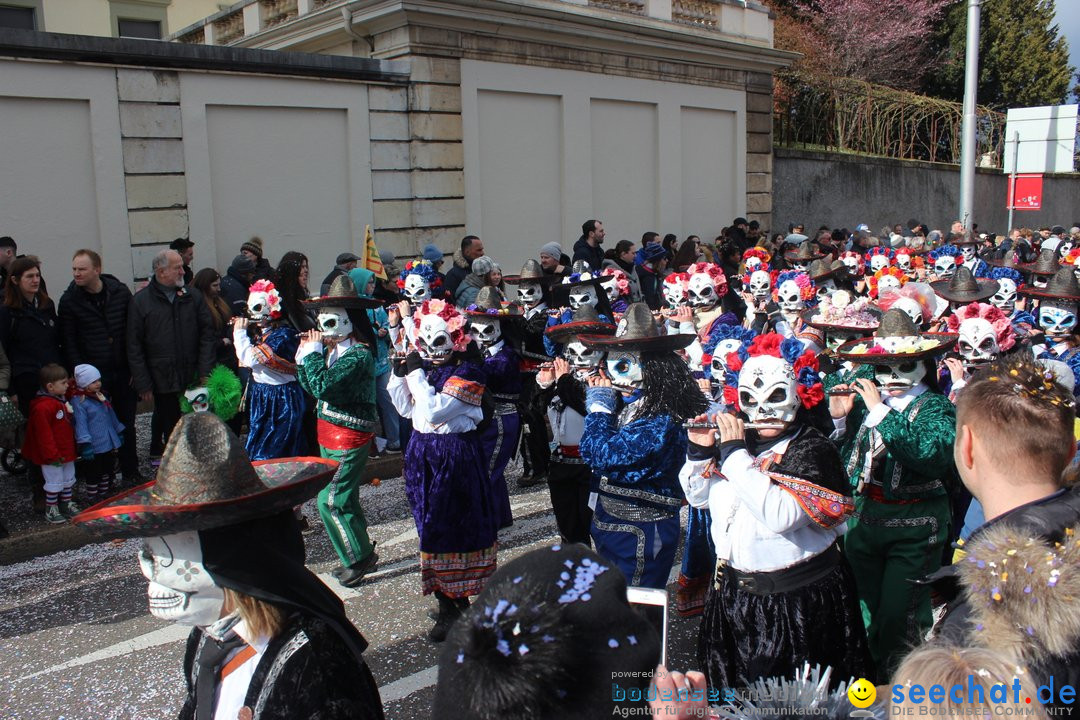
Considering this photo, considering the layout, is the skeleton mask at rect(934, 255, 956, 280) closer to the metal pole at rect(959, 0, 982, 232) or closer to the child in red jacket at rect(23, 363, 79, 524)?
the metal pole at rect(959, 0, 982, 232)

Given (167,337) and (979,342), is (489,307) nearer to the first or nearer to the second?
(167,337)

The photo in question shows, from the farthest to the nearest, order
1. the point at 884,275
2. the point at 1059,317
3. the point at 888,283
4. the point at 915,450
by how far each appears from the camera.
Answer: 1. the point at 884,275
2. the point at 888,283
3. the point at 1059,317
4. the point at 915,450

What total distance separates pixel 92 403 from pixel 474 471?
12.1ft

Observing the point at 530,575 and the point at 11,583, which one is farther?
the point at 11,583

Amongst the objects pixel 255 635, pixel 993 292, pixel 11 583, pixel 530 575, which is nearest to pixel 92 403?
pixel 11 583

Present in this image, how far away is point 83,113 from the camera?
10.9 meters

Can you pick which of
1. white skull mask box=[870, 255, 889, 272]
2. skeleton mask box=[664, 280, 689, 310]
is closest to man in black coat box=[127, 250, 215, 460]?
skeleton mask box=[664, 280, 689, 310]

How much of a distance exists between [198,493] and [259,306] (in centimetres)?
445

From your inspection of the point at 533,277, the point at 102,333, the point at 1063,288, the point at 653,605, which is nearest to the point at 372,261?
the point at 533,277

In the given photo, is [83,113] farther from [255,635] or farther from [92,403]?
[255,635]

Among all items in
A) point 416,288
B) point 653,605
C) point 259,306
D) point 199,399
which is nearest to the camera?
point 653,605

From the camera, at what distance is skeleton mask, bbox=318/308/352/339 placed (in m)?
6.17

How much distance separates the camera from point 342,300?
616cm

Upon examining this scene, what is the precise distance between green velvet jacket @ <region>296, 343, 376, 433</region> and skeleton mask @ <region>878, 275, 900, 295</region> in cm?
481
